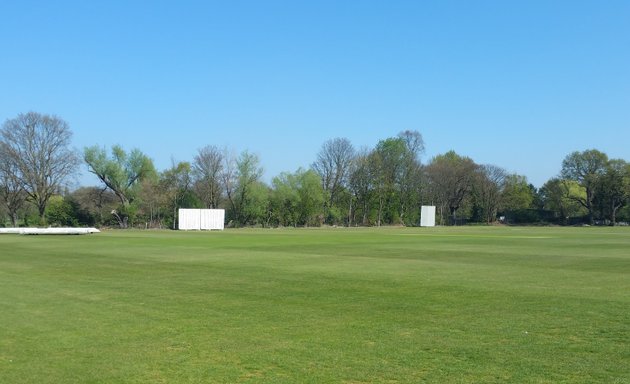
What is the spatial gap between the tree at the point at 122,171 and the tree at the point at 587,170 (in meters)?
87.5

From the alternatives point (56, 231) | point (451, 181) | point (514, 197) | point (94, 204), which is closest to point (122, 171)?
point (94, 204)

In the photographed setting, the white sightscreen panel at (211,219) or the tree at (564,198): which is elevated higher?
the tree at (564,198)

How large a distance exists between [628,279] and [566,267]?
476 centimetres

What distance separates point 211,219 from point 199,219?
212 centimetres

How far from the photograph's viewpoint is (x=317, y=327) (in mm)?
11117

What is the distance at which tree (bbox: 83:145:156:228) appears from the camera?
95062 mm

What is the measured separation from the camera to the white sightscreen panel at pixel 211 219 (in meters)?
89.4

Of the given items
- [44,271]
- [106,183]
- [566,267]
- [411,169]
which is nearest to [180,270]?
[44,271]

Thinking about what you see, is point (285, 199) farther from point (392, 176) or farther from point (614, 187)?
point (614, 187)

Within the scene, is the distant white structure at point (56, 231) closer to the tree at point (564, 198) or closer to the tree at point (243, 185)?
the tree at point (243, 185)

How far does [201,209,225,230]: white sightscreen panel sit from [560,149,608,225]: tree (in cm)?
7833

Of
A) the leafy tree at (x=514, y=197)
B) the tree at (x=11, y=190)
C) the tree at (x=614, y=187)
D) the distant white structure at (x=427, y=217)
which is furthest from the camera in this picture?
the leafy tree at (x=514, y=197)

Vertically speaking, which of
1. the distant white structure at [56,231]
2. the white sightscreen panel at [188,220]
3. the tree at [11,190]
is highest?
the tree at [11,190]

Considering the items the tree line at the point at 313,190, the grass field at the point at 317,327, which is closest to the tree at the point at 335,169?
the tree line at the point at 313,190
